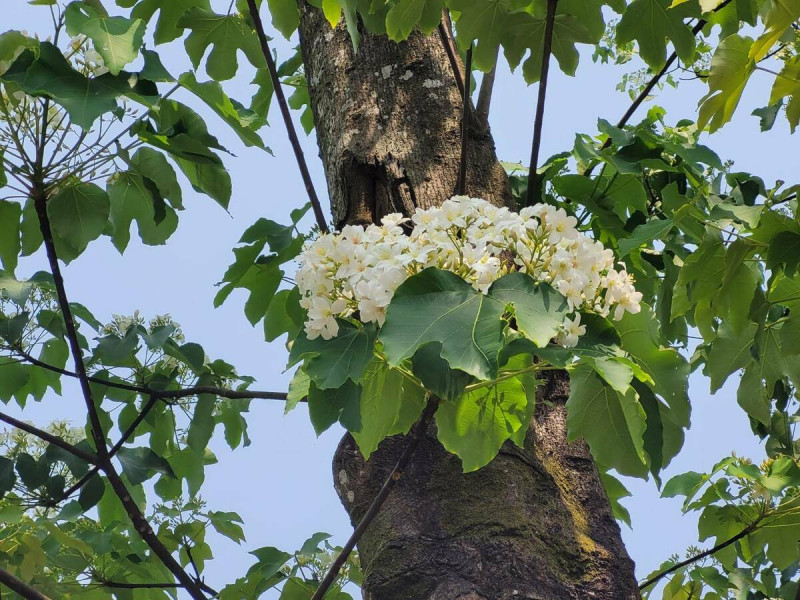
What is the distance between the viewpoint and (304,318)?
2.07 metres

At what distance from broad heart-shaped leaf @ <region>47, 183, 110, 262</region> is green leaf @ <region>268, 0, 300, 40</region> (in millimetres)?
662

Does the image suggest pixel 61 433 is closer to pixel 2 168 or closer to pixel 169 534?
pixel 169 534

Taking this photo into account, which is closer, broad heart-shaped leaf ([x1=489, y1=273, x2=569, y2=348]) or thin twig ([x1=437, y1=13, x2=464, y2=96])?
broad heart-shaped leaf ([x1=489, y1=273, x2=569, y2=348])

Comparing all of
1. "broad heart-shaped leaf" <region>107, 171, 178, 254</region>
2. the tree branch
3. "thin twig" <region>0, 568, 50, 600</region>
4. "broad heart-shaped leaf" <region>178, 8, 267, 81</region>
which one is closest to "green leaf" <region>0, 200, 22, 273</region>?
"broad heart-shaped leaf" <region>107, 171, 178, 254</region>

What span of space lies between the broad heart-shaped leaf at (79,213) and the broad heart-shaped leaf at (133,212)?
0.51 ft

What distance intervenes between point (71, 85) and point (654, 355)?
1072mm

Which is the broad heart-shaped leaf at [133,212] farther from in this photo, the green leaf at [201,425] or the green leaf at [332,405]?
the green leaf at [332,405]

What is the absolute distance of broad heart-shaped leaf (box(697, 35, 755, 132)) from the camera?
1.38m

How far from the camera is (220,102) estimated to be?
5.90 ft

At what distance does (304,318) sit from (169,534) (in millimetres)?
753

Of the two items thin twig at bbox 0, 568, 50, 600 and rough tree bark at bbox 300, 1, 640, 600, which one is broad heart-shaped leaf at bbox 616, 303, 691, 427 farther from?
thin twig at bbox 0, 568, 50, 600

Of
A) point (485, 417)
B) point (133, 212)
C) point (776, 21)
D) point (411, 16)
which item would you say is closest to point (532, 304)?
point (485, 417)

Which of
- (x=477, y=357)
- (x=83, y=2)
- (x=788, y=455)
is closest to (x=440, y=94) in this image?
(x=83, y=2)

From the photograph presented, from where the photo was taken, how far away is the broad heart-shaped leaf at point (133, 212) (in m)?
2.02
